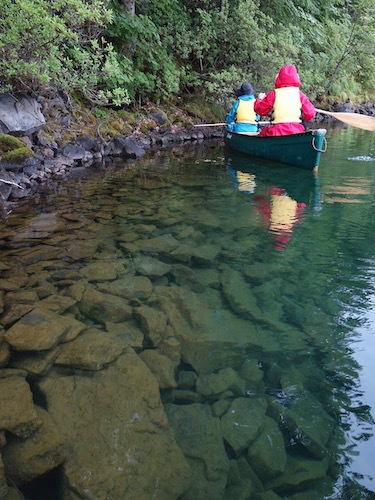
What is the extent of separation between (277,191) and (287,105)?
264 centimetres

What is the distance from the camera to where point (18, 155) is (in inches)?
312

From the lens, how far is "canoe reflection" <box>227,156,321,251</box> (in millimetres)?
6449

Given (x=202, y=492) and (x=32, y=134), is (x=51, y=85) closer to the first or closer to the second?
(x=32, y=134)

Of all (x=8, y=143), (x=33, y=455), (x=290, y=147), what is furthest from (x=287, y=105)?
(x=33, y=455)

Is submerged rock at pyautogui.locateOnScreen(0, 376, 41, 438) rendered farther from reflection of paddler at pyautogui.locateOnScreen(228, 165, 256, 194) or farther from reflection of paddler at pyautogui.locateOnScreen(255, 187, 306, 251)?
reflection of paddler at pyautogui.locateOnScreen(228, 165, 256, 194)

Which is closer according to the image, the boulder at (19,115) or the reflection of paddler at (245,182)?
the boulder at (19,115)

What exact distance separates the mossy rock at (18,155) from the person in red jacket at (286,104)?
586 centimetres

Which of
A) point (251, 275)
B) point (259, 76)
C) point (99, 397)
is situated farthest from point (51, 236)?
point (259, 76)

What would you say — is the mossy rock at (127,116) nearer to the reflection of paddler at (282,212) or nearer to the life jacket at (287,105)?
the life jacket at (287,105)

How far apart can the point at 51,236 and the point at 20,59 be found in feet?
13.3

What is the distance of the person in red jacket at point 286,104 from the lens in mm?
9617

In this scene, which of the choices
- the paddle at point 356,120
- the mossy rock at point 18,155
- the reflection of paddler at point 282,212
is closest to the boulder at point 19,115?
the mossy rock at point 18,155

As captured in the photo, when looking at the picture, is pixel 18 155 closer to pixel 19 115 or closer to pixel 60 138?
pixel 19 115

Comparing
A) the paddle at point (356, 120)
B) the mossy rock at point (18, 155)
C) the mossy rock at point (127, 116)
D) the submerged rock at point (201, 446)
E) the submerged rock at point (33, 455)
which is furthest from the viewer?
the mossy rock at point (127, 116)
